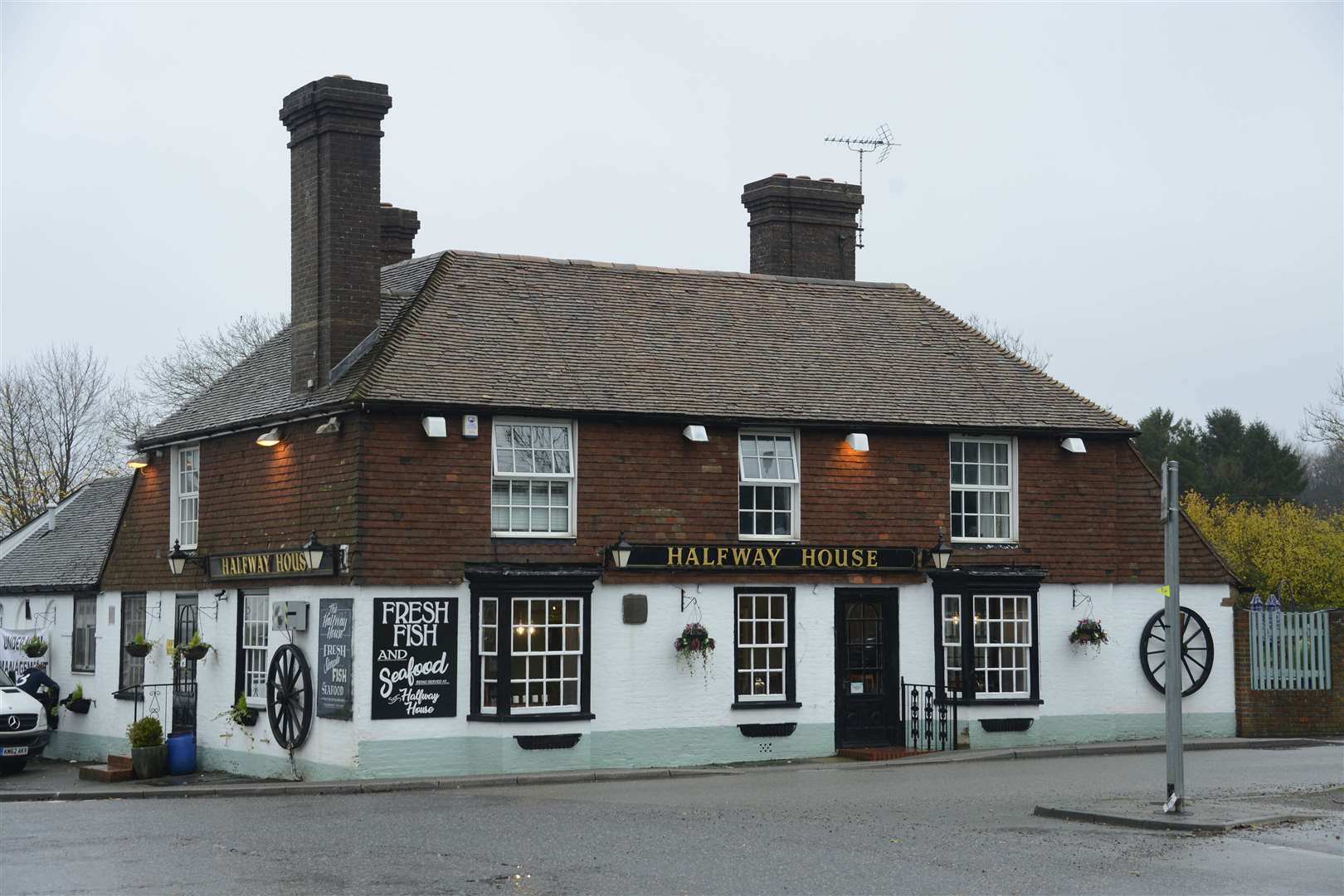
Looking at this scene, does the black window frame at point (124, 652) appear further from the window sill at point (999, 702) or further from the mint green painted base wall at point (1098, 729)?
the mint green painted base wall at point (1098, 729)

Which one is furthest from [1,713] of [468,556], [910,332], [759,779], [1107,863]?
[1107,863]

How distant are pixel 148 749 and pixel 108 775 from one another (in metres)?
0.62

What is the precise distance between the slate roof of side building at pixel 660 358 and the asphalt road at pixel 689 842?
5.65m

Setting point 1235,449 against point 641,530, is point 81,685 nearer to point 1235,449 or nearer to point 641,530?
point 641,530

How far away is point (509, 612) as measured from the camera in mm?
22641

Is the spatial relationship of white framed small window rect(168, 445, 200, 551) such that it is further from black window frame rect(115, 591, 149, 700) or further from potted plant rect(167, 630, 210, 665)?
potted plant rect(167, 630, 210, 665)

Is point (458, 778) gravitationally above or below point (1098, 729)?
below

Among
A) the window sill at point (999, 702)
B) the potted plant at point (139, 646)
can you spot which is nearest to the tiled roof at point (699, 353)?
the window sill at point (999, 702)

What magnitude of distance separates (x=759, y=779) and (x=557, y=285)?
29.1 feet

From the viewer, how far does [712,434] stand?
24281 millimetres

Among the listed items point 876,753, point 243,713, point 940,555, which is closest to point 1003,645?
point 940,555

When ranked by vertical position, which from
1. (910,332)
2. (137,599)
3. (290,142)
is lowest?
(137,599)

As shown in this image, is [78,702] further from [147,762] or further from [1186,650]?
[1186,650]

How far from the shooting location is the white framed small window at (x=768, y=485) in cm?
2452
